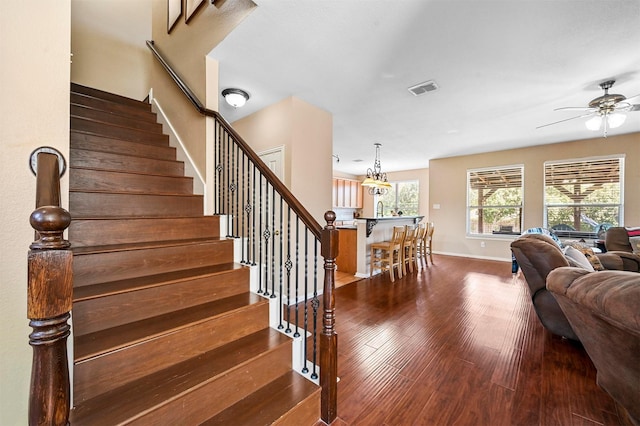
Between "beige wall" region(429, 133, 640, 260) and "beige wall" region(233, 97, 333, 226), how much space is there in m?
4.31

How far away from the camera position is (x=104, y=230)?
1.74 meters

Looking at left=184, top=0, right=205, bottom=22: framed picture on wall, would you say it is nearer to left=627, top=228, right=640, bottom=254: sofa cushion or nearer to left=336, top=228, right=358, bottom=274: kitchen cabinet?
left=336, top=228, right=358, bottom=274: kitchen cabinet

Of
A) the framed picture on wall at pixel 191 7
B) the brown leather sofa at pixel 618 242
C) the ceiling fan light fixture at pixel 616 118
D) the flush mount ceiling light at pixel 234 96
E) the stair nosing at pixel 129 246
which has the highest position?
the framed picture on wall at pixel 191 7

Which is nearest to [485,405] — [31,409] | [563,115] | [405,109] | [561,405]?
[561,405]

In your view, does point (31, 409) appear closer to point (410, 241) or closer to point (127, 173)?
point (127, 173)

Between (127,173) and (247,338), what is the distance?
67.1 inches

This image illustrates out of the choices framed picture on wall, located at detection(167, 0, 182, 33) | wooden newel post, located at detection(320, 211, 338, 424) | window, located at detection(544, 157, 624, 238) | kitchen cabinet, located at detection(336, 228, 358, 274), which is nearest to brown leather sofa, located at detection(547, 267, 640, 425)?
wooden newel post, located at detection(320, 211, 338, 424)

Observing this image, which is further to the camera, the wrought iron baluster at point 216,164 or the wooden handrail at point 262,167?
the wrought iron baluster at point 216,164

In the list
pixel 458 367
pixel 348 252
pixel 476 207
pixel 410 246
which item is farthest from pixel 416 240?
pixel 458 367

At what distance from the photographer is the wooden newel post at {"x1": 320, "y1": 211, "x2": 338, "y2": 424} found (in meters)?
1.45

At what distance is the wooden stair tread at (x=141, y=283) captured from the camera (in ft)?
4.37

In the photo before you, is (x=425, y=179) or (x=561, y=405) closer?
(x=561, y=405)

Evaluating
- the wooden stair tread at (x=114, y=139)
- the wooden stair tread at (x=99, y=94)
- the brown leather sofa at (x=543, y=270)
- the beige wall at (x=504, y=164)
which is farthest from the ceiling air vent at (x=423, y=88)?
the beige wall at (x=504, y=164)

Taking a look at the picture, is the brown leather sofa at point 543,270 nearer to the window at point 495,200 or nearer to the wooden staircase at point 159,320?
the wooden staircase at point 159,320
